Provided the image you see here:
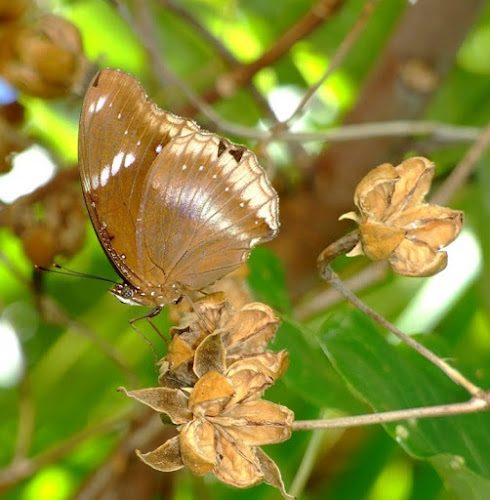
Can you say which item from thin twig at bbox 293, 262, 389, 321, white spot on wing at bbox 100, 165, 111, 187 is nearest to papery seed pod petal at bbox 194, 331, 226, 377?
white spot on wing at bbox 100, 165, 111, 187

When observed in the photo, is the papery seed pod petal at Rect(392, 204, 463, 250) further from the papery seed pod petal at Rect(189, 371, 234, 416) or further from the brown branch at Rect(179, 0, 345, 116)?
the brown branch at Rect(179, 0, 345, 116)

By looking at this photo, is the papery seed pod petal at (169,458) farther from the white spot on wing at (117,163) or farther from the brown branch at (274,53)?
the brown branch at (274,53)

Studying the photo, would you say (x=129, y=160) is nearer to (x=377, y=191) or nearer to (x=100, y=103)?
(x=100, y=103)

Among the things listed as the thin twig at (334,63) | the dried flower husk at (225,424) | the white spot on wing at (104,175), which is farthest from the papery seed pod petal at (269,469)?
the thin twig at (334,63)

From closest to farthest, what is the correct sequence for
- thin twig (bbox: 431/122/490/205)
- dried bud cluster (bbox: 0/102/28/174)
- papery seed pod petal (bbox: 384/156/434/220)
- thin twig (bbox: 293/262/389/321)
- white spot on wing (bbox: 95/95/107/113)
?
papery seed pod petal (bbox: 384/156/434/220)
white spot on wing (bbox: 95/95/107/113)
thin twig (bbox: 431/122/490/205)
dried bud cluster (bbox: 0/102/28/174)
thin twig (bbox: 293/262/389/321)

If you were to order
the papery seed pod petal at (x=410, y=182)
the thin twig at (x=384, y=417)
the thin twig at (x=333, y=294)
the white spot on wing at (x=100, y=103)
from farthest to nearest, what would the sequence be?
the thin twig at (x=333, y=294) → the white spot on wing at (x=100, y=103) → the papery seed pod petal at (x=410, y=182) → the thin twig at (x=384, y=417)

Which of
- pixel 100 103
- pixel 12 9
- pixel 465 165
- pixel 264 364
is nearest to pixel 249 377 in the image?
pixel 264 364
